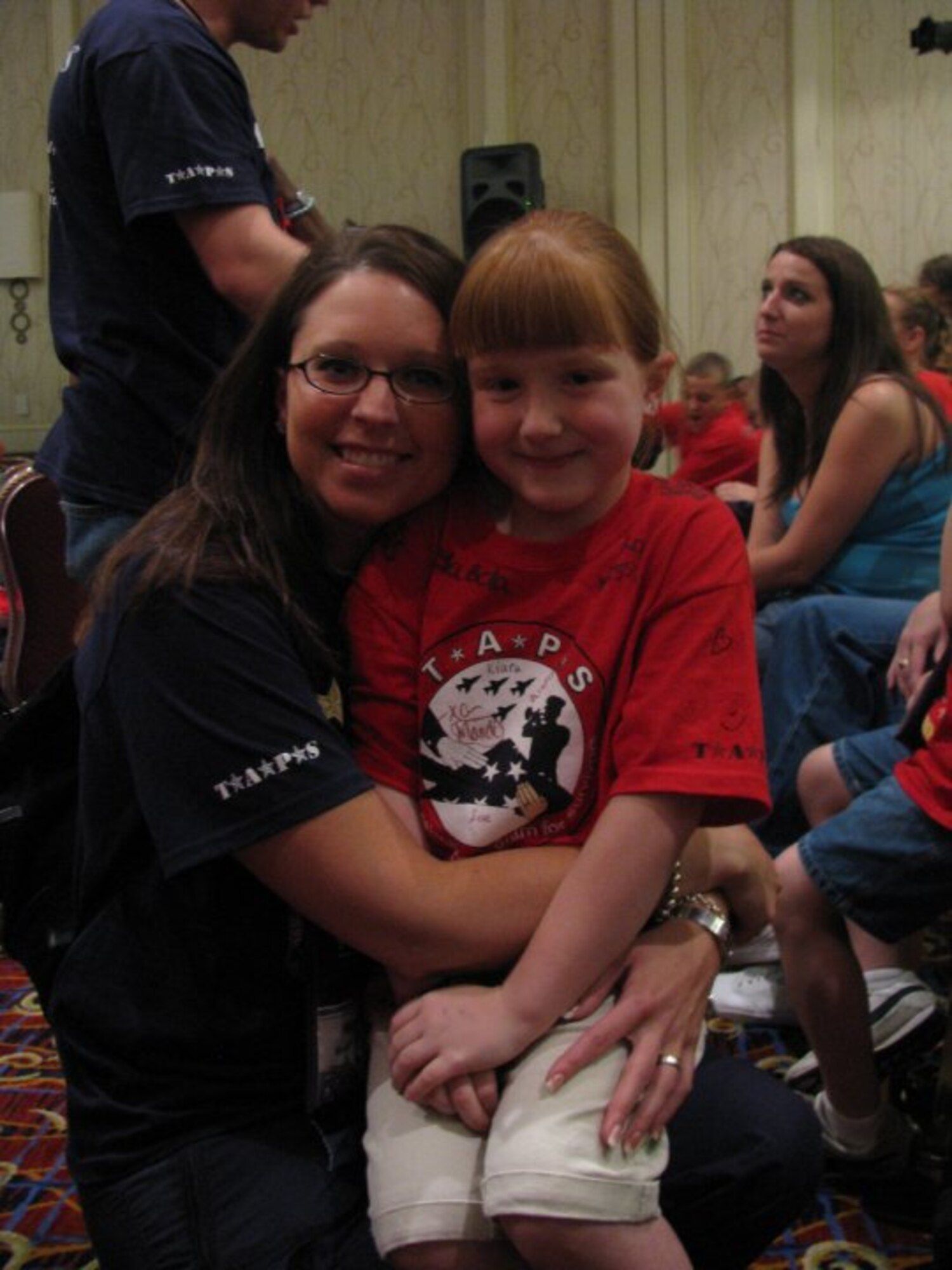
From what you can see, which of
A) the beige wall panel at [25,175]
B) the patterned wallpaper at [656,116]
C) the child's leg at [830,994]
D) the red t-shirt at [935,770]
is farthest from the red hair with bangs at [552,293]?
the beige wall panel at [25,175]

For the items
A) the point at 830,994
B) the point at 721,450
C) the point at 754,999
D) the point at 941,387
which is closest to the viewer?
the point at 830,994

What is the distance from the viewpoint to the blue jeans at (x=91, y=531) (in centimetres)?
149

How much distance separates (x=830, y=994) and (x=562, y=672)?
0.85 meters

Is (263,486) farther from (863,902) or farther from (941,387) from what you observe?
(941,387)

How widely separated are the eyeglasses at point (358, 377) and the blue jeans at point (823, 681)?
1278 mm

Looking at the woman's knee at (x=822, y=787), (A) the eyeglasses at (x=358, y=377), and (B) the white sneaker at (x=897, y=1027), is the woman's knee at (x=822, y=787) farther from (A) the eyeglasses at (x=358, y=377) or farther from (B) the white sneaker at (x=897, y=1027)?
(A) the eyeglasses at (x=358, y=377)

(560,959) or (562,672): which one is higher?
(562,672)

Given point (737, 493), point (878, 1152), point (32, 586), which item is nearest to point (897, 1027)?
point (878, 1152)

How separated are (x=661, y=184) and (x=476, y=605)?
522 cm

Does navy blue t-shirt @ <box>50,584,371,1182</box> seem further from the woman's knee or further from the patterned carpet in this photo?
the woman's knee

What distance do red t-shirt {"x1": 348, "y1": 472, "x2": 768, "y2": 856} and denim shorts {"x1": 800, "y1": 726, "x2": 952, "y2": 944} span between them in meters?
0.60

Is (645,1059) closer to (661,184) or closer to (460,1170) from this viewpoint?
(460,1170)

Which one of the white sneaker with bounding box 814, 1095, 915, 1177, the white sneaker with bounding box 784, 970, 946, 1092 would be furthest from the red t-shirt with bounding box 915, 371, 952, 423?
the white sneaker with bounding box 814, 1095, 915, 1177

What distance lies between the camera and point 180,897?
975 mm
